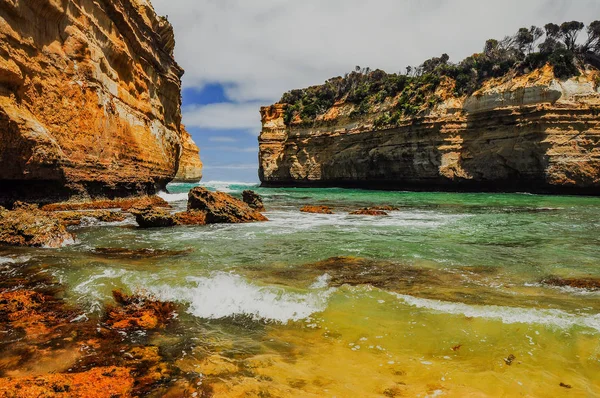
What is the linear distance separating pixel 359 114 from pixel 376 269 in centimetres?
4356

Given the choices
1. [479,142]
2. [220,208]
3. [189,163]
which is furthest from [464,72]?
[189,163]

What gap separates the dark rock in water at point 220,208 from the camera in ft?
48.2

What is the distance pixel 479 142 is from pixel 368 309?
35716mm

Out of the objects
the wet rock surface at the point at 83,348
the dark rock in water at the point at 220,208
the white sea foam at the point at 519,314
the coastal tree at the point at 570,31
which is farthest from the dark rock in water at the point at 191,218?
the coastal tree at the point at 570,31

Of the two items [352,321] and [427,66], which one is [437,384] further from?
[427,66]

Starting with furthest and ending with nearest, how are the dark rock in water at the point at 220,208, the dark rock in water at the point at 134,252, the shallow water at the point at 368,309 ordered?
the dark rock in water at the point at 220,208, the dark rock in water at the point at 134,252, the shallow water at the point at 368,309

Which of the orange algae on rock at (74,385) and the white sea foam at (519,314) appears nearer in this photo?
the orange algae on rock at (74,385)

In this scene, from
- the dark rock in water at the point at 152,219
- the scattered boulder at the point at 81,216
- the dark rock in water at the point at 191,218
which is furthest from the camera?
the dark rock in water at the point at 191,218

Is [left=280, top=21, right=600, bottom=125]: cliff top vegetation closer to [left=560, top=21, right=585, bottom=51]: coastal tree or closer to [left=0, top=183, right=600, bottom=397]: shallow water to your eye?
[left=560, top=21, right=585, bottom=51]: coastal tree

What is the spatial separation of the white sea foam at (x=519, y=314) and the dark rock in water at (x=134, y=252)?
18.9 ft

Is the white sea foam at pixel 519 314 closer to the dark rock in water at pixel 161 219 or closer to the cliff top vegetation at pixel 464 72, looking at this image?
the dark rock in water at pixel 161 219

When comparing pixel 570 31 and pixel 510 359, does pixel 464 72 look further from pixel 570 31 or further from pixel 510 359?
pixel 510 359

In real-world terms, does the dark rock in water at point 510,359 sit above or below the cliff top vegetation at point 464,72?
below

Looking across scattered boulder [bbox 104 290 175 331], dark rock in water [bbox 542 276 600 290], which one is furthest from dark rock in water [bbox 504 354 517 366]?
scattered boulder [bbox 104 290 175 331]
